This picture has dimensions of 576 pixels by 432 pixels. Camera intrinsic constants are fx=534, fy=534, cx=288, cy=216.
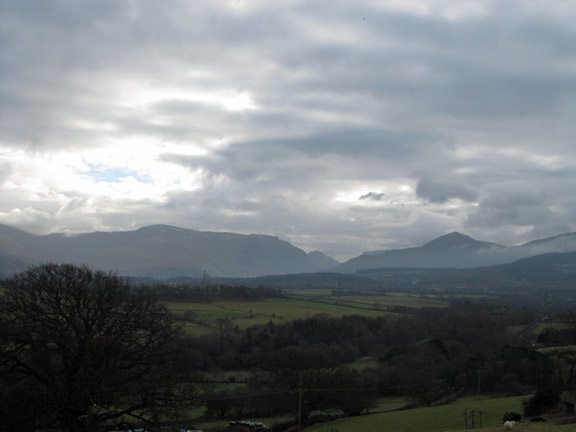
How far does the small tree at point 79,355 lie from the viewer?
81.0 ft

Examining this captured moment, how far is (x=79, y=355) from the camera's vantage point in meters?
A: 26.0

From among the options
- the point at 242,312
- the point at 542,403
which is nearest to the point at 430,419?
the point at 542,403

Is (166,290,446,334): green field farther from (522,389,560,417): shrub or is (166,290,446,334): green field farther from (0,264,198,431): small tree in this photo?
(0,264,198,431): small tree

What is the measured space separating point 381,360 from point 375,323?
31.4m

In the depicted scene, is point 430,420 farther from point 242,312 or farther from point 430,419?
point 242,312

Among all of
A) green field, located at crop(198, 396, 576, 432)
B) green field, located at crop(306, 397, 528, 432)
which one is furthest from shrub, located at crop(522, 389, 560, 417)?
green field, located at crop(198, 396, 576, 432)

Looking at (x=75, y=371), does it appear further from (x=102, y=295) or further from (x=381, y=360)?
(x=381, y=360)

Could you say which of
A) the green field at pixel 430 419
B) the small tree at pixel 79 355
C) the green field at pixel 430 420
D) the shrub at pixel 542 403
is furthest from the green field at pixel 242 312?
the small tree at pixel 79 355

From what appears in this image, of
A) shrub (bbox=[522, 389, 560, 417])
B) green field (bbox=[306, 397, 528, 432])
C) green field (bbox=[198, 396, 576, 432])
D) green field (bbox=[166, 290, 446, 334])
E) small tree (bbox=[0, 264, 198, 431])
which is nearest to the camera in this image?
small tree (bbox=[0, 264, 198, 431])

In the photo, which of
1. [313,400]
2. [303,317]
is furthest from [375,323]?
[313,400]

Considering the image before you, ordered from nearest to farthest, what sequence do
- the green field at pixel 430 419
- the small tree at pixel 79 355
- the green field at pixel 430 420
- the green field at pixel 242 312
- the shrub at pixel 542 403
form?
the small tree at pixel 79 355
the shrub at pixel 542 403
the green field at pixel 430 420
the green field at pixel 430 419
the green field at pixel 242 312

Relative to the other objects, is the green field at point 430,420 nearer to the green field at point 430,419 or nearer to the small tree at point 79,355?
the green field at point 430,419

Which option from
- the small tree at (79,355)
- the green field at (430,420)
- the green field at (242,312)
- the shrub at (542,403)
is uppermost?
the small tree at (79,355)

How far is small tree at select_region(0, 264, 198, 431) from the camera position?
81.0 feet
